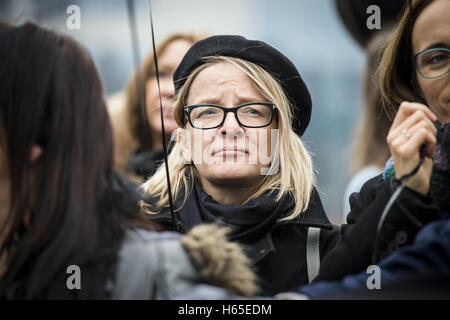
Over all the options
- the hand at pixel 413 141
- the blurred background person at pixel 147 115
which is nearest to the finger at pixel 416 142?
the hand at pixel 413 141

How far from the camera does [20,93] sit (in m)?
1.44

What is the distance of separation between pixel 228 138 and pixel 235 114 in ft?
0.23

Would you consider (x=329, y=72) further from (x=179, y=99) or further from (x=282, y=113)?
(x=179, y=99)

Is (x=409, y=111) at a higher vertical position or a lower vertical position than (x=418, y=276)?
higher

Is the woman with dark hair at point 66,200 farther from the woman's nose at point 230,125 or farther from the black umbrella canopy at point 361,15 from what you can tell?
the black umbrella canopy at point 361,15

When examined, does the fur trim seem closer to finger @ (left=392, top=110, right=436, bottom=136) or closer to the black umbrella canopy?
finger @ (left=392, top=110, right=436, bottom=136)

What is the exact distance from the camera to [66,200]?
1425 millimetres

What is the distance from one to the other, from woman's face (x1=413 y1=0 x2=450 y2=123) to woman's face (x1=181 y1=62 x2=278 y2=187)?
45 cm

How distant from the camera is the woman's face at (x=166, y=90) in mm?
2218

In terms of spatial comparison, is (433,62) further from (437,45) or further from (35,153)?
(35,153)

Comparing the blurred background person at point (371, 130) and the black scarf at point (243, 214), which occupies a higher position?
the blurred background person at point (371, 130)

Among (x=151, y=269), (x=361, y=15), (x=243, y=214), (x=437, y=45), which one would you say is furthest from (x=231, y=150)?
(x=361, y=15)

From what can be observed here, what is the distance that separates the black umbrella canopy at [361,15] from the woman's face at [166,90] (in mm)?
612
